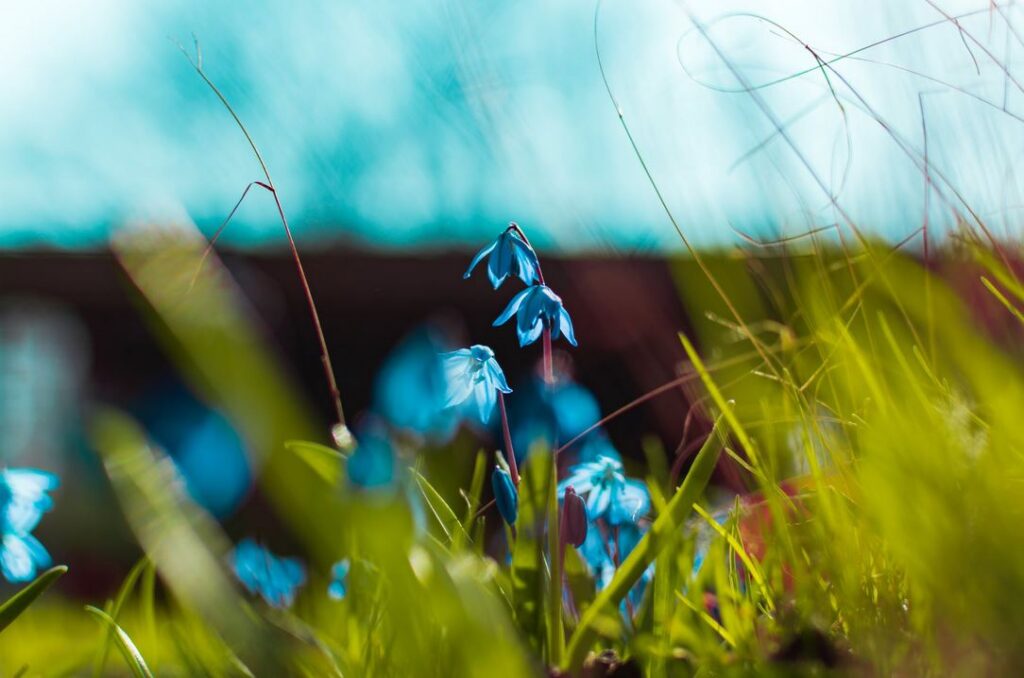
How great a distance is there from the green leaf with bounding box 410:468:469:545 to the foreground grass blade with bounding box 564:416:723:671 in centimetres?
11

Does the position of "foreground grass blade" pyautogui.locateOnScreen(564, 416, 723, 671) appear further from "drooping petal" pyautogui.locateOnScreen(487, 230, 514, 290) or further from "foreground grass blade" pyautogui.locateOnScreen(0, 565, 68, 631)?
"foreground grass blade" pyautogui.locateOnScreen(0, 565, 68, 631)

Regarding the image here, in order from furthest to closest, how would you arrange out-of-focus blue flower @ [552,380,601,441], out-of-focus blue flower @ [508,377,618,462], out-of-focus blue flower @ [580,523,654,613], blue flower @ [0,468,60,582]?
1. out-of-focus blue flower @ [580,523,654,613]
2. blue flower @ [0,468,60,582]
3. out-of-focus blue flower @ [552,380,601,441]
4. out-of-focus blue flower @ [508,377,618,462]

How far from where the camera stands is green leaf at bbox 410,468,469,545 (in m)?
0.67

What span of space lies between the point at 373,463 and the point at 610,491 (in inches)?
22.2

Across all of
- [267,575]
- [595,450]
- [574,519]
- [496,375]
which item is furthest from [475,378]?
[267,575]

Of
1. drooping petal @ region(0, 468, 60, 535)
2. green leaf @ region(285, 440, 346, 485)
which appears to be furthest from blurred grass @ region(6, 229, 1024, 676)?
drooping petal @ region(0, 468, 60, 535)

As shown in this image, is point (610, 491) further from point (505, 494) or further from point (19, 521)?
point (19, 521)

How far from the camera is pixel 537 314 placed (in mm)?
716

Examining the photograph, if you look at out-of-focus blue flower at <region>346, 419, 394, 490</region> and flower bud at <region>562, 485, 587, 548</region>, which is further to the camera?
flower bud at <region>562, 485, 587, 548</region>

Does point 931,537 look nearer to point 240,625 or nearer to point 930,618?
point 930,618

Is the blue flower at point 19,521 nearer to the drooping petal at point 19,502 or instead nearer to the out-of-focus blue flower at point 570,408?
the drooping petal at point 19,502

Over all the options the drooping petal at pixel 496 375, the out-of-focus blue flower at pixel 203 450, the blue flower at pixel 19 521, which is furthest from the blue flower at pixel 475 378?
the blue flower at pixel 19 521

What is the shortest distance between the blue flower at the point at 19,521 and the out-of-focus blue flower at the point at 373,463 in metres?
0.53

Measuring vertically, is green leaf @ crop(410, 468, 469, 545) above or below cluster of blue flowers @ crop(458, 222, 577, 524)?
below
